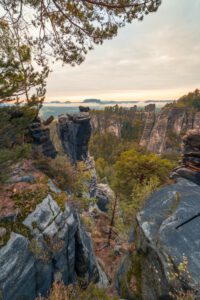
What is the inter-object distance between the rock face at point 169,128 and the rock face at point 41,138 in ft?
224

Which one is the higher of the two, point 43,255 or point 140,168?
point 43,255

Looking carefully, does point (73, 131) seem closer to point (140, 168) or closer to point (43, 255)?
point (140, 168)

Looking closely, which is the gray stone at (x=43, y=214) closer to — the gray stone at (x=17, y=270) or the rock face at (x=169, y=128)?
the gray stone at (x=17, y=270)

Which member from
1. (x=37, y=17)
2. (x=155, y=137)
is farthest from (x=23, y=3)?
(x=155, y=137)

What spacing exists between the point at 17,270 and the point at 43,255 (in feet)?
4.36

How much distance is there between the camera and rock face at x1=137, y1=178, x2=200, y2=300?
6875 millimetres

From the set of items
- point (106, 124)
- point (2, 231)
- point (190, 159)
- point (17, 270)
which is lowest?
point (106, 124)

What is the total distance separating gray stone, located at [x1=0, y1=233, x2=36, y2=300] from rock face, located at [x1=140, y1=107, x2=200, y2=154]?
78.2 meters

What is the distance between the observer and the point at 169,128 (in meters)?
85.8

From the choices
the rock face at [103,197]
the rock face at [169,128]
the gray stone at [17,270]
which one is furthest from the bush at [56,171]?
the rock face at [169,128]

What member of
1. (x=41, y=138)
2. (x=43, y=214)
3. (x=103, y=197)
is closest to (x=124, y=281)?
(x=43, y=214)

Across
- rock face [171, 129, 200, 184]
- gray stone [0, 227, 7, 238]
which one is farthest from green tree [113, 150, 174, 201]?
gray stone [0, 227, 7, 238]

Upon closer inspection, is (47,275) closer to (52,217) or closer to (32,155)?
(52,217)

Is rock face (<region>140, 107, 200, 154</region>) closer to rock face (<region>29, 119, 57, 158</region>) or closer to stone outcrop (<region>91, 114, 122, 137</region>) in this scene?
stone outcrop (<region>91, 114, 122, 137</region>)
